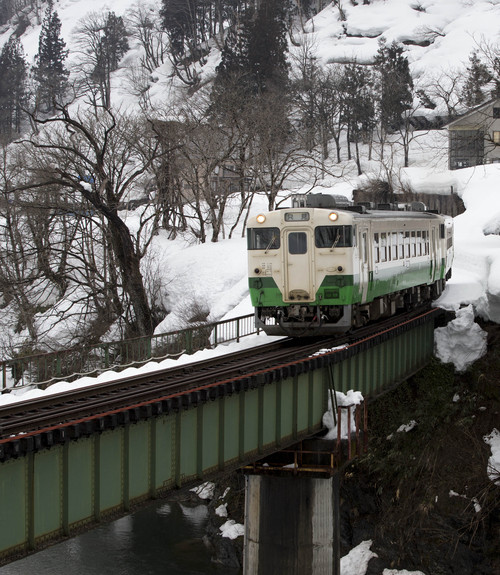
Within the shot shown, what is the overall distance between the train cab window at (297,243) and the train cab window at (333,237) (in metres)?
0.29

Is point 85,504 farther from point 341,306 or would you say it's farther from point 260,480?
point 341,306

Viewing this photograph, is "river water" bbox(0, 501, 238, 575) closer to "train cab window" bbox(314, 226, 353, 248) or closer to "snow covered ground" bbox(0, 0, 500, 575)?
"snow covered ground" bbox(0, 0, 500, 575)

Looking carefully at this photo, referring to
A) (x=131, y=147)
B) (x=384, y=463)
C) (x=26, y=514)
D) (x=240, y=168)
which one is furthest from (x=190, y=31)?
(x=26, y=514)

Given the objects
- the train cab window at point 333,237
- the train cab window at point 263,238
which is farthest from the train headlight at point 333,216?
the train cab window at point 263,238

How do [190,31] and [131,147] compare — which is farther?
[190,31]

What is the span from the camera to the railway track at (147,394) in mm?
10523

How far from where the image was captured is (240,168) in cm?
5069

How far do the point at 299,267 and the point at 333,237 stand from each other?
41.5 inches

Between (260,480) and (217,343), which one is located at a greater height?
(217,343)

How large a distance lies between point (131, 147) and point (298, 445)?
25722 mm

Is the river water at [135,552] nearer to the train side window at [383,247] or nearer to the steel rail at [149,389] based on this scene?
the steel rail at [149,389]

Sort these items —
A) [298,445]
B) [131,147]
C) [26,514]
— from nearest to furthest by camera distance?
1. [26,514]
2. [298,445]
3. [131,147]

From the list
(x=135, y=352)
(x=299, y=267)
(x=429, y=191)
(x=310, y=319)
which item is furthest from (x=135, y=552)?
(x=429, y=191)

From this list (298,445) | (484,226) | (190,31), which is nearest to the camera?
(298,445)
